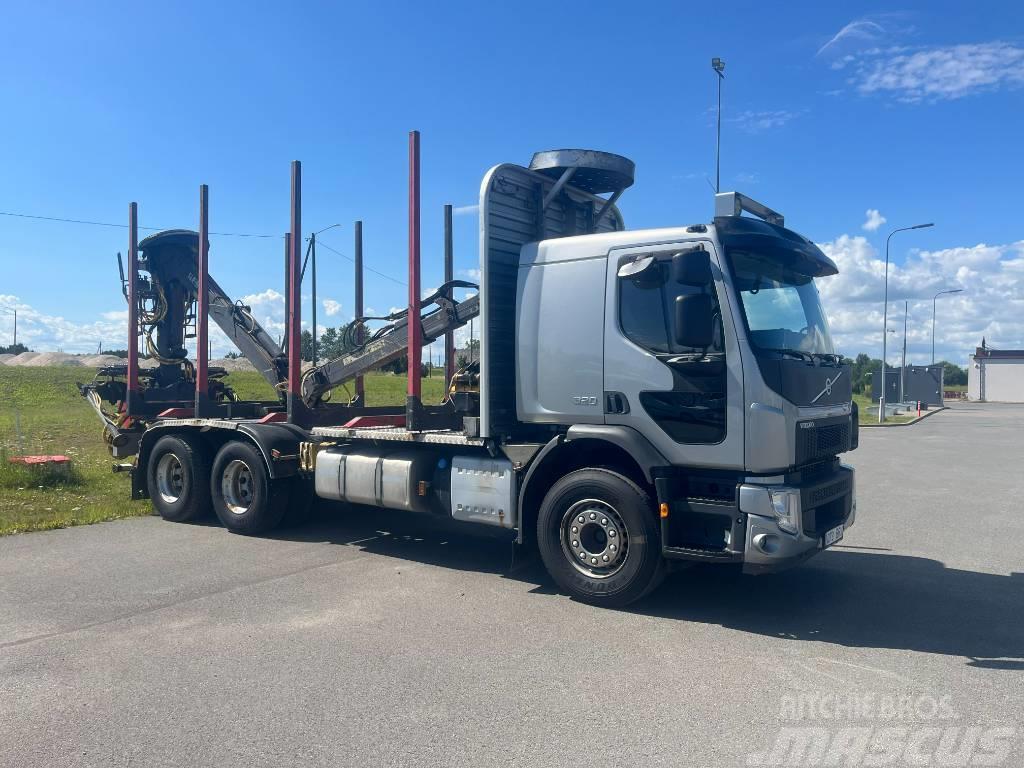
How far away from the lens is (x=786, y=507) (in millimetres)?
5699

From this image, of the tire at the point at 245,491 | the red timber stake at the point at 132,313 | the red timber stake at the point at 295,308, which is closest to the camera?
the tire at the point at 245,491

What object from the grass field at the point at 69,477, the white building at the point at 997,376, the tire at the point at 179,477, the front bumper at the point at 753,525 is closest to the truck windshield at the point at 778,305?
the front bumper at the point at 753,525

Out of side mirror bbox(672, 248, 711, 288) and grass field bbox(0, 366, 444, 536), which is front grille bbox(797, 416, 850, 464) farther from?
grass field bbox(0, 366, 444, 536)

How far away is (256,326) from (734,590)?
7336 mm

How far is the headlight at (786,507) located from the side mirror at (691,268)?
154cm

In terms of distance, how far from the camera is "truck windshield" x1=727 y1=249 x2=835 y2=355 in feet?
19.7

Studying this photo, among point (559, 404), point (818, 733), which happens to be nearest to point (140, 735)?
point (818, 733)

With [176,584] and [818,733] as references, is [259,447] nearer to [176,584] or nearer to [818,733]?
[176,584]

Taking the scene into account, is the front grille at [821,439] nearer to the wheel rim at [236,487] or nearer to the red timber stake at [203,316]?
the wheel rim at [236,487]

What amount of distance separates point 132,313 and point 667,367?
27.2 ft

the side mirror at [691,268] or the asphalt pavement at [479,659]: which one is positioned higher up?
the side mirror at [691,268]

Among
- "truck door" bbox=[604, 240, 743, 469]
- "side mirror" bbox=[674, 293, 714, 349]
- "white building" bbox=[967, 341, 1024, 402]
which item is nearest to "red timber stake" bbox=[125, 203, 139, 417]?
"truck door" bbox=[604, 240, 743, 469]

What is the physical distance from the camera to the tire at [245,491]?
8992 mm

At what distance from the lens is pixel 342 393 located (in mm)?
11172
